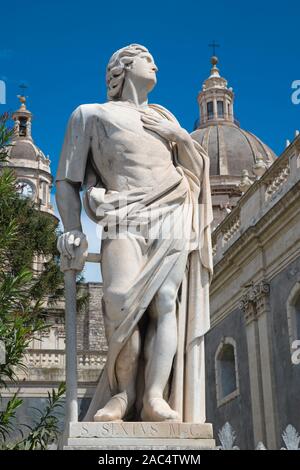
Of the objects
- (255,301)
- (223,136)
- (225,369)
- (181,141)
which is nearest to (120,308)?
(181,141)

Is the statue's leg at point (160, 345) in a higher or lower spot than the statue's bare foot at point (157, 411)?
higher

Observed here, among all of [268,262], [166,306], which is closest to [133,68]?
[166,306]

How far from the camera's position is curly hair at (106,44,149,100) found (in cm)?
512

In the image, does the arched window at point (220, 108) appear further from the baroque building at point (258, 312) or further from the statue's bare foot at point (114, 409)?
the statue's bare foot at point (114, 409)

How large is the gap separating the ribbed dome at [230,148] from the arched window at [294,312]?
3147 cm

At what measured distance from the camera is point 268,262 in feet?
66.1

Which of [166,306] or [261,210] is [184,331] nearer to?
[166,306]

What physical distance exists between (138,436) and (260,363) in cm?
1611

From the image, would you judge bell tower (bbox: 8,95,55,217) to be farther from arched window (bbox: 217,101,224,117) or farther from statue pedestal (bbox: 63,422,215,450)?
statue pedestal (bbox: 63,422,215,450)

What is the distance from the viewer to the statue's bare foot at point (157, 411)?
4.16 m

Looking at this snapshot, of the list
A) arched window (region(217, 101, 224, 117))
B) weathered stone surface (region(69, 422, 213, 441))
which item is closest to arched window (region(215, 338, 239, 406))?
weathered stone surface (region(69, 422, 213, 441))

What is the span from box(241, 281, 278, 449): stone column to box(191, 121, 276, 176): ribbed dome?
2963 centimetres

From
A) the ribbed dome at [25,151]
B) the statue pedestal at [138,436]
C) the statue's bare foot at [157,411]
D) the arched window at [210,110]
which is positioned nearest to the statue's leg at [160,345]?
the statue's bare foot at [157,411]

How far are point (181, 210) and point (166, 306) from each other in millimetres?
636
